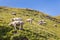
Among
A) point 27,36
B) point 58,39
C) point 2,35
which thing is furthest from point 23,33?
point 58,39

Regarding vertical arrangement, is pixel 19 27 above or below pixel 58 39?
above

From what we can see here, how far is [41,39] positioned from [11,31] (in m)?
7.92

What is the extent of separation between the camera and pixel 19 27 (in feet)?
206

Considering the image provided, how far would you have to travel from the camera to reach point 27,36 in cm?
5619

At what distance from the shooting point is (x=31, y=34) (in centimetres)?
5897

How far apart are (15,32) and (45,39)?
8095mm

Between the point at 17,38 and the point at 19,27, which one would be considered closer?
the point at 17,38

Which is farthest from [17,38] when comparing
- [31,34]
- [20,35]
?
[31,34]

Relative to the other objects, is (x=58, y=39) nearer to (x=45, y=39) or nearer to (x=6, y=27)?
(x=45, y=39)

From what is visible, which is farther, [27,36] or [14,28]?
[14,28]

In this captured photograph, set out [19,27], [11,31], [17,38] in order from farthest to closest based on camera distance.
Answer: [19,27] → [11,31] → [17,38]

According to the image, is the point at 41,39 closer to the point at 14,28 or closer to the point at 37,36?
the point at 37,36

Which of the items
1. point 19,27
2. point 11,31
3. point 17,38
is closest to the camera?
point 17,38

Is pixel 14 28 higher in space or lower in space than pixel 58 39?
higher
